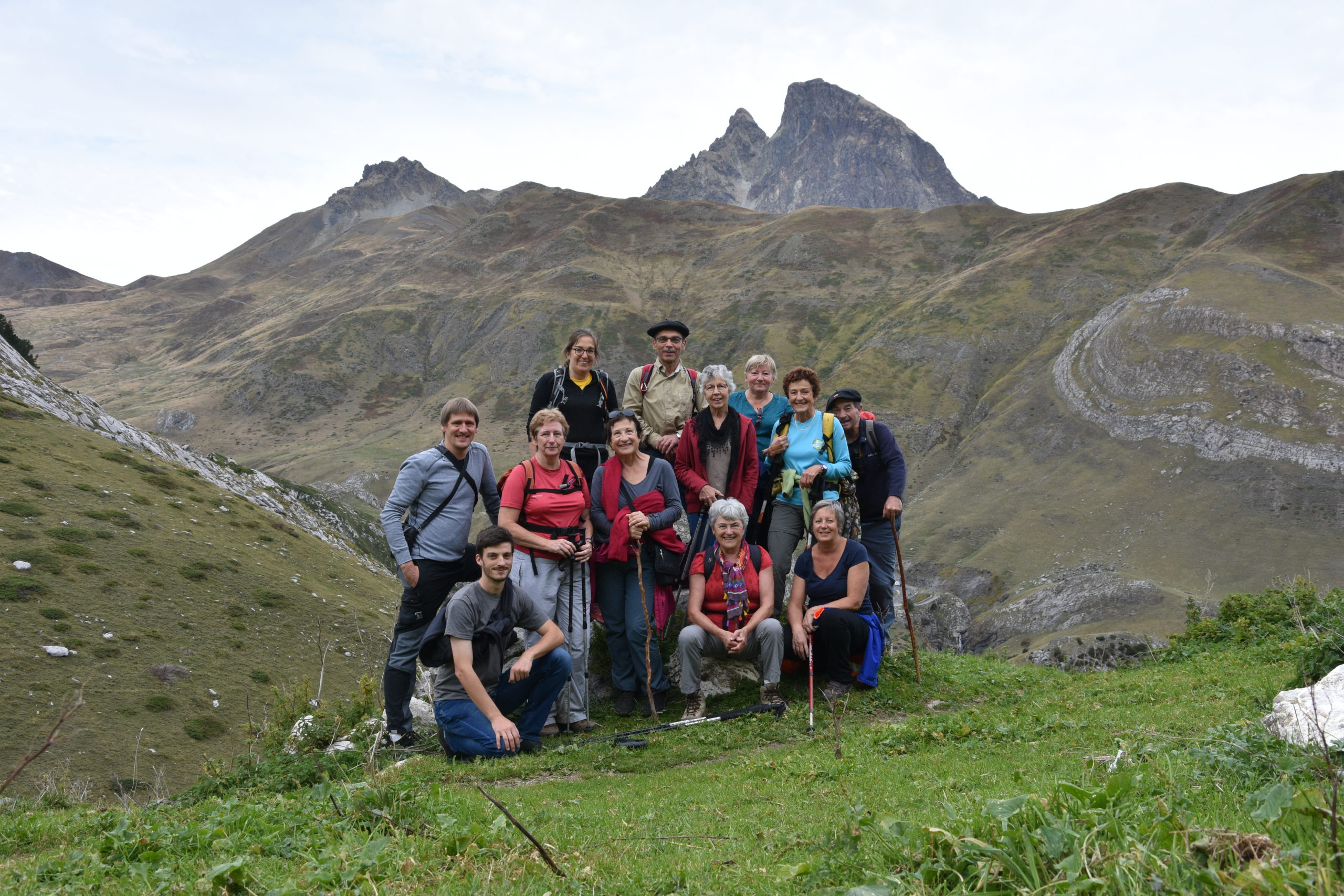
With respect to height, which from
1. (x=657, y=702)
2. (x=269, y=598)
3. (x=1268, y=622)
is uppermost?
(x=657, y=702)

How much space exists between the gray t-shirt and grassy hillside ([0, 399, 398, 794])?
5.98 metres

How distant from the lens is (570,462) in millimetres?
9172

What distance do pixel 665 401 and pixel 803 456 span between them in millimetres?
2009

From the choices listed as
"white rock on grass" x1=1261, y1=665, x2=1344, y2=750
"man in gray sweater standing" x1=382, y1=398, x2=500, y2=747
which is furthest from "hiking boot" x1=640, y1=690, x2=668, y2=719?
"white rock on grass" x1=1261, y1=665, x2=1344, y2=750

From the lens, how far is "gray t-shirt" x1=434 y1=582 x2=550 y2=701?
7.77m

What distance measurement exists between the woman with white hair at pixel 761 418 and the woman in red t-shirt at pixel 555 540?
2330 millimetres

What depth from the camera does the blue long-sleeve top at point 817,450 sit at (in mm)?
9562

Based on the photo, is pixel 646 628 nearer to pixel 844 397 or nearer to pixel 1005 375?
pixel 844 397

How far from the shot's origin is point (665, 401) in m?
10.3

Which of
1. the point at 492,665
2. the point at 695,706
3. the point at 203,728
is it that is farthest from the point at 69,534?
the point at 695,706

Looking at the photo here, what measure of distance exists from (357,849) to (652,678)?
6.13 m

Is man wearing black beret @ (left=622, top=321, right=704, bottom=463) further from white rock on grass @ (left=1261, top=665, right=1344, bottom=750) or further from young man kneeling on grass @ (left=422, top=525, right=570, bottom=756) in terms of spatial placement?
white rock on grass @ (left=1261, top=665, right=1344, bottom=750)

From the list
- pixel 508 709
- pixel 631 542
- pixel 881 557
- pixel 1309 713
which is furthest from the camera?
pixel 881 557

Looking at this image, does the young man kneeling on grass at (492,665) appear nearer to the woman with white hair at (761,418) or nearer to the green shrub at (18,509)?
the woman with white hair at (761,418)
